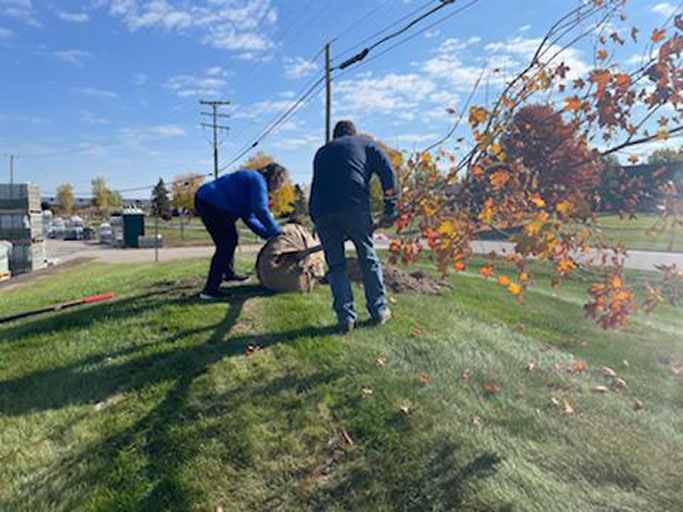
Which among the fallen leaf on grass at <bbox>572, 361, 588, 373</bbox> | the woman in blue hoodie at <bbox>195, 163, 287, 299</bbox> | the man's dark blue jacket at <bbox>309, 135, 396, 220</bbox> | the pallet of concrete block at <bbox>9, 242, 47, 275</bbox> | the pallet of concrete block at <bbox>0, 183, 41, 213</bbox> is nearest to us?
the fallen leaf on grass at <bbox>572, 361, 588, 373</bbox>

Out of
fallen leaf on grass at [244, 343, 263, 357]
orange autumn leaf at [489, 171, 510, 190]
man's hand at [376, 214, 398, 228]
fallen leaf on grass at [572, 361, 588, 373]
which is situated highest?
orange autumn leaf at [489, 171, 510, 190]

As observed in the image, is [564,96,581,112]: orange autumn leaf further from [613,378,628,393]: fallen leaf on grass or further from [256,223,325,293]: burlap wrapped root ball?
[256,223,325,293]: burlap wrapped root ball

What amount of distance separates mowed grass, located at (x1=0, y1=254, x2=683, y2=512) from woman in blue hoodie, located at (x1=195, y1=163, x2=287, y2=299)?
70 centimetres

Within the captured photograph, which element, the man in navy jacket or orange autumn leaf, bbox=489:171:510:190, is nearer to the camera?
orange autumn leaf, bbox=489:171:510:190

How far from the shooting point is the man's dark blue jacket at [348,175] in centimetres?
405

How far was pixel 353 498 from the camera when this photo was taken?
2240mm

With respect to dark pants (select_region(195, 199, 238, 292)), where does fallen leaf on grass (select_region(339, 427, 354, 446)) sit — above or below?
below

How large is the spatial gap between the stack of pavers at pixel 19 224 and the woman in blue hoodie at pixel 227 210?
1476cm

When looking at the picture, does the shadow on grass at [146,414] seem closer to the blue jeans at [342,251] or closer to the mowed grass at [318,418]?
the mowed grass at [318,418]

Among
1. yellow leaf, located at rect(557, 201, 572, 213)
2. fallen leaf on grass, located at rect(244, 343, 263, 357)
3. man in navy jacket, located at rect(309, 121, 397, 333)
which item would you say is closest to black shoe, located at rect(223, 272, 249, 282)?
man in navy jacket, located at rect(309, 121, 397, 333)

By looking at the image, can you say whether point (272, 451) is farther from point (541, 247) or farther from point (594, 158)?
point (594, 158)

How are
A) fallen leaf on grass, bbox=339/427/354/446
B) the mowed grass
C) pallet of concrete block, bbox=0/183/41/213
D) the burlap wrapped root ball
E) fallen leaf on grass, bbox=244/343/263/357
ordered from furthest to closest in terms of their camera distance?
1. pallet of concrete block, bbox=0/183/41/213
2. the burlap wrapped root ball
3. fallen leaf on grass, bbox=244/343/263/357
4. fallen leaf on grass, bbox=339/427/354/446
5. the mowed grass

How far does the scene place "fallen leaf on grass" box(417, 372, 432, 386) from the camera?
3.31 m

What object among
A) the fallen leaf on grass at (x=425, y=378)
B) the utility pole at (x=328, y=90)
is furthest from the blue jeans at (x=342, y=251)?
the utility pole at (x=328, y=90)
